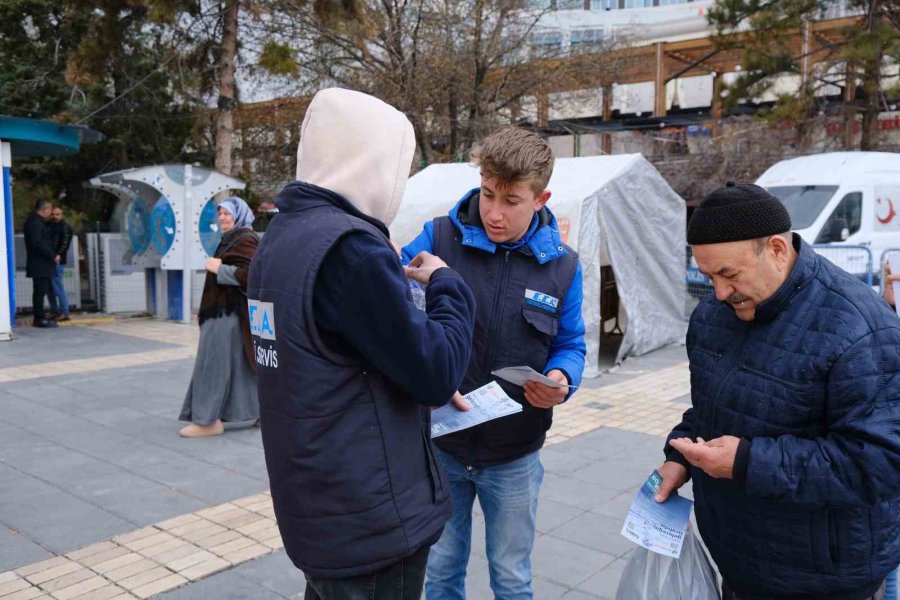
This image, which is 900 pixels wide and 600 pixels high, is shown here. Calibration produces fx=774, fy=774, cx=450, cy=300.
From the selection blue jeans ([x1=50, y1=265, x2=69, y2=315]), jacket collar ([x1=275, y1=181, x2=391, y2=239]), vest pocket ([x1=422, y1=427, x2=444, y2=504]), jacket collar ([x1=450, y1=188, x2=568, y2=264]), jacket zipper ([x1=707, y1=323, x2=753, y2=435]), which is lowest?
blue jeans ([x1=50, y1=265, x2=69, y2=315])

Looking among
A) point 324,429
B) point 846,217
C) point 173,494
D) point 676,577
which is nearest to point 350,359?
point 324,429

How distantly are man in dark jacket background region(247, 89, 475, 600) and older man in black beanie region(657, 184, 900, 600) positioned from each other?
2.06 ft

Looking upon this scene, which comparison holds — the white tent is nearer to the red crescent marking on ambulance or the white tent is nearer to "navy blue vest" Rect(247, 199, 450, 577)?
the red crescent marking on ambulance

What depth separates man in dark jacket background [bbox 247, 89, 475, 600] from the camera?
154cm

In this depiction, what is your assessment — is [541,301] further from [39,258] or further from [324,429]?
[39,258]

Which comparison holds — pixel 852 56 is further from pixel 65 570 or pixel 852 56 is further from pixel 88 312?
pixel 65 570

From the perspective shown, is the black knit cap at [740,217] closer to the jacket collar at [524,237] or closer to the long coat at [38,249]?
the jacket collar at [524,237]

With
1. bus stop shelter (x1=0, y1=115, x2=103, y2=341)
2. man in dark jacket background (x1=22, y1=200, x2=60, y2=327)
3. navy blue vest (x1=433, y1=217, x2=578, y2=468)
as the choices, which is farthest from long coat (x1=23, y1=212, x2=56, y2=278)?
navy blue vest (x1=433, y1=217, x2=578, y2=468)

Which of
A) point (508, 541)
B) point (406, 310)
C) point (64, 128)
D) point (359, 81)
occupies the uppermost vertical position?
point (359, 81)

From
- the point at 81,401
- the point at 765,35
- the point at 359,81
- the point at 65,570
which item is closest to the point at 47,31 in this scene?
the point at 359,81

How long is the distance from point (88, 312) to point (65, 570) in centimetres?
1072

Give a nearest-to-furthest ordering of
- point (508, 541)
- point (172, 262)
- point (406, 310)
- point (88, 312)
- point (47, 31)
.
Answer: point (406, 310), point (508, 541), point (172, 262), point (88, 312), point (47, 31)

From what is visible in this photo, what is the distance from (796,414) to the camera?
5.55 feet

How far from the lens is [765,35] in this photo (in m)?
17.6
